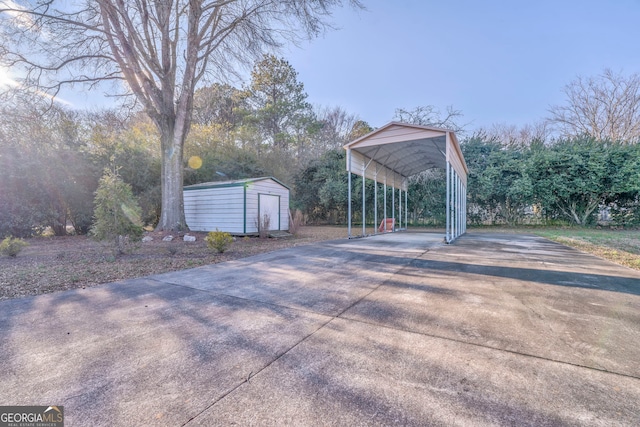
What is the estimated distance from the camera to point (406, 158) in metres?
10.2

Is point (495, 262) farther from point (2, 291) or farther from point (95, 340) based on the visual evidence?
point (2, 291)

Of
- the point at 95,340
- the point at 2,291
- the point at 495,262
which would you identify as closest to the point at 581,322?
the point at 495,262

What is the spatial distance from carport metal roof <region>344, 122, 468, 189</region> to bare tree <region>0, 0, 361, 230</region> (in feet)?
13.7

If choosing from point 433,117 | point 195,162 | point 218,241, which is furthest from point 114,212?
point 433,117

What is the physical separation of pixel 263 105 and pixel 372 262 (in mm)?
15963

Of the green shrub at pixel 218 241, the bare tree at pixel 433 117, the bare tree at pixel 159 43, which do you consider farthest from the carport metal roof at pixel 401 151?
the green shrub at pixel 218 241

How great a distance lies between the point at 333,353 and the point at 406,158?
944 cm

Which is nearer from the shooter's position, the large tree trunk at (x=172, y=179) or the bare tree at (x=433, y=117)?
the large tree trunk at (x=172, y=179)

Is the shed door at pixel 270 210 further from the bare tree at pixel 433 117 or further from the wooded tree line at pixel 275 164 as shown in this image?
the bare tree at pixel 433 117

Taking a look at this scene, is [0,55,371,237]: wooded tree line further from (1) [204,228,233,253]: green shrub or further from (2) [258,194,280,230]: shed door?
(2) [258,194,280,230]: shed door

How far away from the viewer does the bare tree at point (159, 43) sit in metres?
7.64

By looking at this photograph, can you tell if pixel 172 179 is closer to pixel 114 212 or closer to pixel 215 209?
pixel 215 209

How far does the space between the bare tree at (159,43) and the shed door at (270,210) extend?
2.61 m

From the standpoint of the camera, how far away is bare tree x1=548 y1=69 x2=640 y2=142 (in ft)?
54.6
